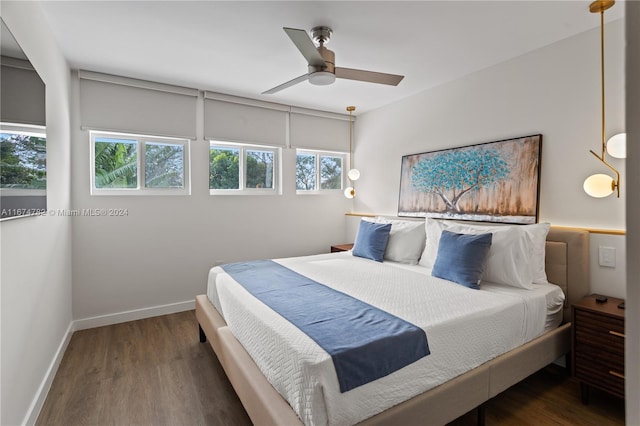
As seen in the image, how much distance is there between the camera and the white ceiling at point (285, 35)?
2139 millimetres

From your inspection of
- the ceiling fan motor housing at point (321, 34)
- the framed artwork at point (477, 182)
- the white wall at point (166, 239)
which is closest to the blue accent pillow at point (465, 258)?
the framed artwork at point (477, 182)

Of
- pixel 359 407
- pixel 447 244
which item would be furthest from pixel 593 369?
pixel 359 407

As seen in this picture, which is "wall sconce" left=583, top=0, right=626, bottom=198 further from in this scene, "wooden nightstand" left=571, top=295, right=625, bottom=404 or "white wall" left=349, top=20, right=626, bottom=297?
"wooden nightstand" left=571, top=295, right=625, bottom=404

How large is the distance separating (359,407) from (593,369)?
172cm

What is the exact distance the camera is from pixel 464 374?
5.61 ft

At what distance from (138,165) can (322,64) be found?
2.43m

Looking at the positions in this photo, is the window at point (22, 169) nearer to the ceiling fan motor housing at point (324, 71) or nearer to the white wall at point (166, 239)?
the white wall at point (166, 239)

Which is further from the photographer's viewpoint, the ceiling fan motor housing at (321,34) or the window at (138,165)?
the window at (138,165)

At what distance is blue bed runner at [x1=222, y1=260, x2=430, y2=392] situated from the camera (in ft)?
4.60

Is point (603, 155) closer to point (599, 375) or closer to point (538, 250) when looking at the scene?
point (538, 250)

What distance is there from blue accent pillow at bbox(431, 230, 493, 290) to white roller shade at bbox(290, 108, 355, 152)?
257 centimetres

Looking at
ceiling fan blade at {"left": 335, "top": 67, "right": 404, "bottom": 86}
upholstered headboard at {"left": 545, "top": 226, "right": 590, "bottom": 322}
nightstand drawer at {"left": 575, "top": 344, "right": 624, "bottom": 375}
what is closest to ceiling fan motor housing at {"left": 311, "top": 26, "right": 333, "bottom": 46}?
ceiling fan blade at {"left": 335, "top": 67, "right": 404, "bottom": 86}

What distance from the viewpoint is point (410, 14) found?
2.21 m

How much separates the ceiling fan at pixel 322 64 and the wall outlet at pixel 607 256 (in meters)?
1.93
